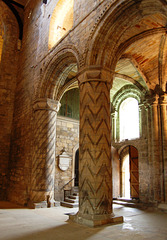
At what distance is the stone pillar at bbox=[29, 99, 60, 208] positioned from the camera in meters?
8.02

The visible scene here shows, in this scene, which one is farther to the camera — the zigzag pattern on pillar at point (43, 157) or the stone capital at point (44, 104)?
the stone capital at point (44, 104)

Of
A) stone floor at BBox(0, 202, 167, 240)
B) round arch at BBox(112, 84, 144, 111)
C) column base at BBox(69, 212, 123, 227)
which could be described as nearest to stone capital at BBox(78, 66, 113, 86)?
column base at BBox(69, 212, 123, 227)

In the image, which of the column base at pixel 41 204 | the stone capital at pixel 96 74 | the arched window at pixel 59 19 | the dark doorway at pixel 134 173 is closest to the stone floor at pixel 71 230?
the column base at pixel 41 204

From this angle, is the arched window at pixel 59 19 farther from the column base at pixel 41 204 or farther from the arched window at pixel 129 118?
the column base at pixel 41 204

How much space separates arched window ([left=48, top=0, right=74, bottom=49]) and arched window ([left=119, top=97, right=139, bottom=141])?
481 centimetres

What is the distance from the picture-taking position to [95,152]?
5371mm

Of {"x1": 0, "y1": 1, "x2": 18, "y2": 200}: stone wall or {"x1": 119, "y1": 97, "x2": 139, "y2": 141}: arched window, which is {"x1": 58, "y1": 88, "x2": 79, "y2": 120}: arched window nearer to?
{"x1": 119, "y1": 97, "x2": 139, "y2": 141}: arched window

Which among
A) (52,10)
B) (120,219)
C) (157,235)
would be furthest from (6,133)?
(157,235)

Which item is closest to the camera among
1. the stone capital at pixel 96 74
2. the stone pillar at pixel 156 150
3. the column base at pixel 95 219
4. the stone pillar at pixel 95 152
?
the column base at pixel 95 219

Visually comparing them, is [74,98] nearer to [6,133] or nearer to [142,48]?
[6,133]

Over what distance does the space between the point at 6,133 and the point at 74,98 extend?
413 centimetres

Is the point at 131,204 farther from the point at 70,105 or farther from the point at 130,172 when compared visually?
the point at 70,105

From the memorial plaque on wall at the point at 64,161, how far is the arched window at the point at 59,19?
16.7 feet

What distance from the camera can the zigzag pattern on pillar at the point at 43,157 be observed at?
8062 mm
